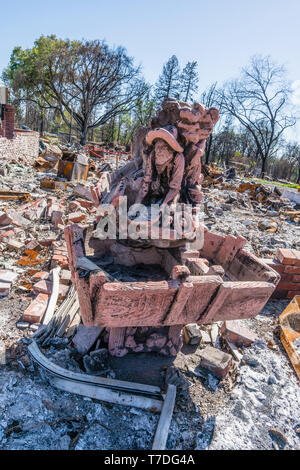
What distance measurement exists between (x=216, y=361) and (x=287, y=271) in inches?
79.9

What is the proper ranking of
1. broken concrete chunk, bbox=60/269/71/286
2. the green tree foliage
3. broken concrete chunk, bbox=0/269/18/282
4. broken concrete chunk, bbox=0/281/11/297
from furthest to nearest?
the green tree foliage → broken concrete chunk, bbox=60/269/71/286 → broken concrete chunk, bbox=0/269/18/282 → broken concrete chunk, bbox=0/281/11/297

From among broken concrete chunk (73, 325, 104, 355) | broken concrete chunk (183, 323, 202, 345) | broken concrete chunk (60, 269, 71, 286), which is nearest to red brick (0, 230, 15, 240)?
broken concrete chunk (60, 269, 71, 286)

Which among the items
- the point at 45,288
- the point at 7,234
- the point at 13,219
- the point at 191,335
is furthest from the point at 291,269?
the point at 13,219

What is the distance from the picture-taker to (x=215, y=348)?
294 cm

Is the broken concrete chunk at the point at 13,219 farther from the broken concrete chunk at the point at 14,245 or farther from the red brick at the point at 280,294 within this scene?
the red brick at the point at 280,294

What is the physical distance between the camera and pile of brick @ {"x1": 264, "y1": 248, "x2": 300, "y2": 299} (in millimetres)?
3941

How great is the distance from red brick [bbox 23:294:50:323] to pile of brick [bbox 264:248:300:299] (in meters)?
3.15

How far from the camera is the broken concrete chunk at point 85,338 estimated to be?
265cm

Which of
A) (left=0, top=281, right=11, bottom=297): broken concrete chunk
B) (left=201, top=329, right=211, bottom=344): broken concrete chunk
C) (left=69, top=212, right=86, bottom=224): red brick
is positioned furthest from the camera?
(left=69, top=212, right=86, bottom=224): red brick

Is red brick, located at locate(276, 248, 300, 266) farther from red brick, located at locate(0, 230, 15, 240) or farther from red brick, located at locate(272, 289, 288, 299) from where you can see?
red brick, located at locate(0, 230, 15, 240)

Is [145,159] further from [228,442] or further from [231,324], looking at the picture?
[228,442]

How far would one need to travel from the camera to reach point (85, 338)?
8.84ft
